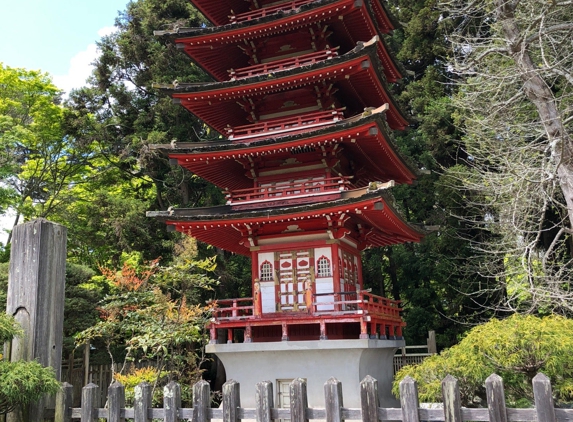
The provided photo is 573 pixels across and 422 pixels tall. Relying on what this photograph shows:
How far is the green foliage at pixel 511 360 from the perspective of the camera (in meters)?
6.84

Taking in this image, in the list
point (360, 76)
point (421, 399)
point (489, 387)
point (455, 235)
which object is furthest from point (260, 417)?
point (455, 235)

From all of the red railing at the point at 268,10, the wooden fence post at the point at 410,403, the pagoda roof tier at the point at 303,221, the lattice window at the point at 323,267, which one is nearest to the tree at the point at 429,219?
the red railing at the point at 268,10

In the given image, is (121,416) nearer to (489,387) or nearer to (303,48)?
(489,387)

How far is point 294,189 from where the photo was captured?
46.0 ft

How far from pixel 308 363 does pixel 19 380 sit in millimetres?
8843

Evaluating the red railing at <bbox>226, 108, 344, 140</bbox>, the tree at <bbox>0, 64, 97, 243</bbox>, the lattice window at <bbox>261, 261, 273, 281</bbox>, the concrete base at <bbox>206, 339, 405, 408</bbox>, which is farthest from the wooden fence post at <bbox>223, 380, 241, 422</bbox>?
the tree at <bbox>0, 64, 97, 243</bbox>

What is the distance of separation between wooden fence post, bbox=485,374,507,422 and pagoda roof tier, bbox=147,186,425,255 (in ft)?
25.0

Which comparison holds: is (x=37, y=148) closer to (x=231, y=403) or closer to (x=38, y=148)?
(x=38, y=148)

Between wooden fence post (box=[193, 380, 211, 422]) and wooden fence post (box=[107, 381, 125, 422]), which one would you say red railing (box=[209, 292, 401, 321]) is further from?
wooden fence post (box=[107, 381, 125, 422])

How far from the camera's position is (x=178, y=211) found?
13742 millimetres

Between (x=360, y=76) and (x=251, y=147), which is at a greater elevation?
(x=360, y=76)

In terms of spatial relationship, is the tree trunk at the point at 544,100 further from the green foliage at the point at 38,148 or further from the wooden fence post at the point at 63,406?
the green foliage at the point at 38,148

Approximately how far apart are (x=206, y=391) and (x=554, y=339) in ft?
15.9

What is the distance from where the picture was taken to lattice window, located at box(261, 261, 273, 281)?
14117mm
